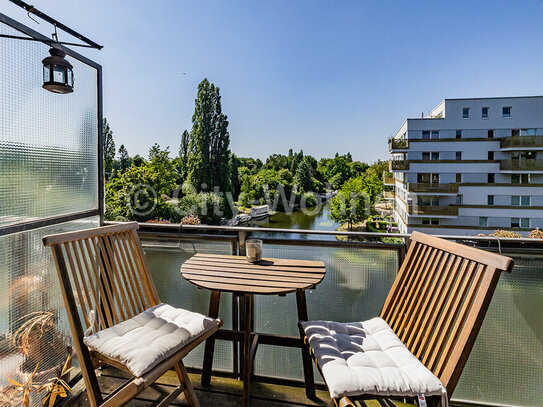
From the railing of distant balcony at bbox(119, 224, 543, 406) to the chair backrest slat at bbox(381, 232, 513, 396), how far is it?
0.91 ft

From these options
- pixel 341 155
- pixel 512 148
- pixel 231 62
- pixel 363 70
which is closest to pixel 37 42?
pixel 231 62

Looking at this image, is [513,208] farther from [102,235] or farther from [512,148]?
[102,235]

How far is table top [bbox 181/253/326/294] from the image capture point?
1.32m

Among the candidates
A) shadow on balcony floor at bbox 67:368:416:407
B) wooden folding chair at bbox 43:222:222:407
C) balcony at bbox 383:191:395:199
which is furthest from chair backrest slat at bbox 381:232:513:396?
balcony at bbox 383:191:395:199

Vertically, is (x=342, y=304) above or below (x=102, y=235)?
below

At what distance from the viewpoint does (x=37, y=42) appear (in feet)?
5.22

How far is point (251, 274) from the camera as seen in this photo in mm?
1490

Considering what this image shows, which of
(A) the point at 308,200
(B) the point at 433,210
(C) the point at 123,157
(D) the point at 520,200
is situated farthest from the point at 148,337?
(A) the point at 308,200

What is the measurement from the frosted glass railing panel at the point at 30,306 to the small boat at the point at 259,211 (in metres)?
30.2

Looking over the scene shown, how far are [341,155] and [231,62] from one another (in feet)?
104

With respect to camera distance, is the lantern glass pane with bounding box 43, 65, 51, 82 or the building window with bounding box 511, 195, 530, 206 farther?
the building window with bounding box 511, 195, 530, 206

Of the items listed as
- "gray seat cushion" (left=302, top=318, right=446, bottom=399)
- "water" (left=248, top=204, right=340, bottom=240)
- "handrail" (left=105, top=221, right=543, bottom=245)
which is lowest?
"water" (left=248, top=204, right=340, bottom=240)

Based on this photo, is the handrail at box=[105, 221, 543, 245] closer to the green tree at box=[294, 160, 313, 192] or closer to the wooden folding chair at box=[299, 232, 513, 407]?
the wooden folding chair at box=[299, 232, 513, 407]

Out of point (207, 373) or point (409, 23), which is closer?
point (207, 373)
